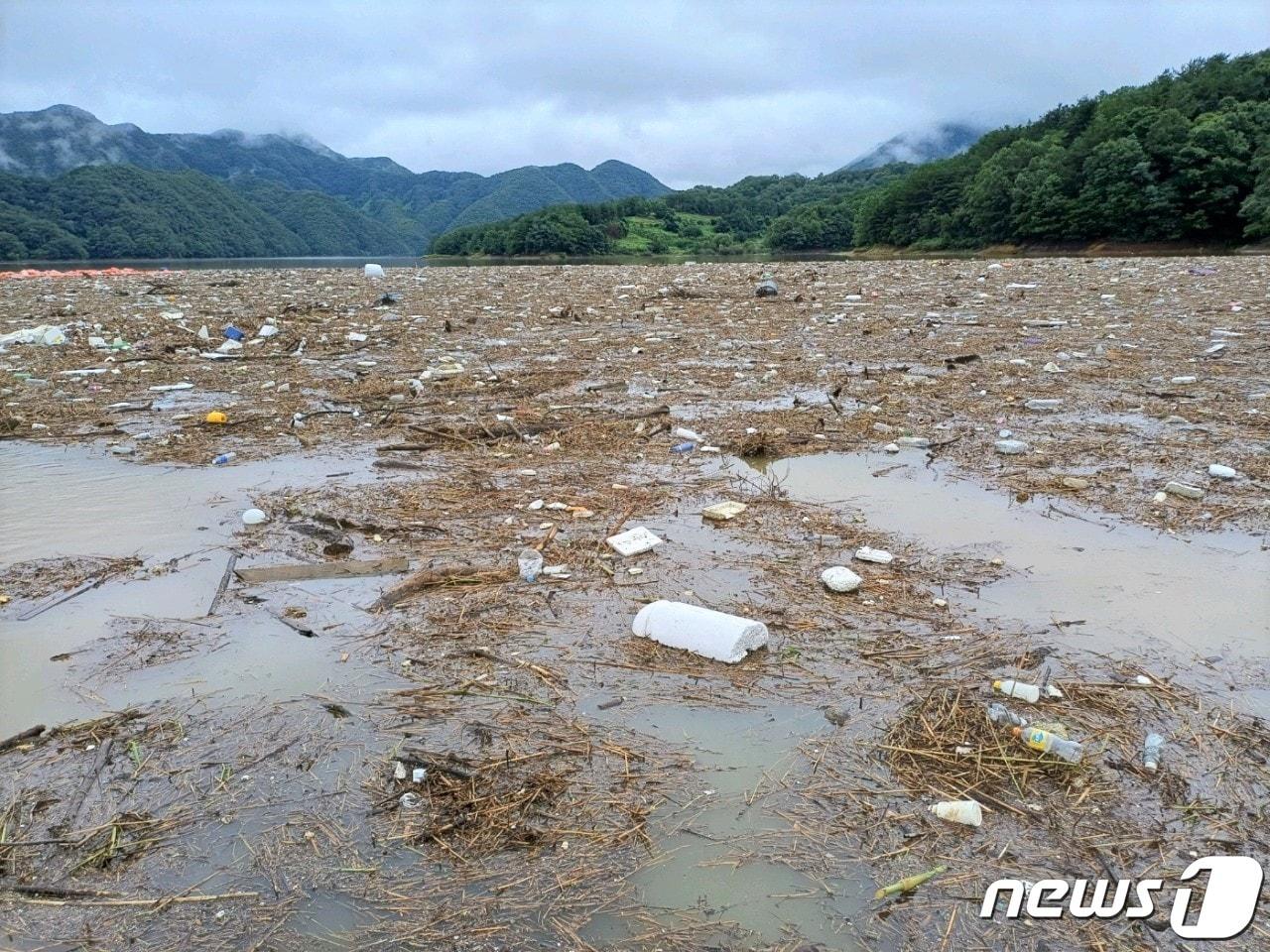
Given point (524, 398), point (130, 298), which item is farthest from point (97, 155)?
point (524, 398)

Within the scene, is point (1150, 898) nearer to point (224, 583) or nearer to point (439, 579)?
point (439, 579)

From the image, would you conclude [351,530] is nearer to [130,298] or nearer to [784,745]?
[784,745]

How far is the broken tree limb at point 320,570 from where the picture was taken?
3.27 m

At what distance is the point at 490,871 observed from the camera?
5.76ft

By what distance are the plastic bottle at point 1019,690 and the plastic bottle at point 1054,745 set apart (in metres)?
0.20

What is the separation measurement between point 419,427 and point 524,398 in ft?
3.91

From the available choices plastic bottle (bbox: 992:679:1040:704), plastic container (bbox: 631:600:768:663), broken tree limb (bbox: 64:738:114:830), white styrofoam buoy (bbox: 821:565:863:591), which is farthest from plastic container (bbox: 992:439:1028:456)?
broken tree limb (bbox: 64:738:114:830)

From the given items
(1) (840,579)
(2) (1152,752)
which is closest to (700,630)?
(1) (840,579)

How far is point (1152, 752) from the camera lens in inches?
82.4

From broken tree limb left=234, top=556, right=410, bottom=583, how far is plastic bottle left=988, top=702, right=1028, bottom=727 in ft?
7.69

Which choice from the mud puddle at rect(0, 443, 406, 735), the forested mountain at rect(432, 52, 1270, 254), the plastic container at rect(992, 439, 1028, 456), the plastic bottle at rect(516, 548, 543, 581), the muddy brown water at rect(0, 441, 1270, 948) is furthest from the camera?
the forested mountain at rect(432, 52, 1270, 254)

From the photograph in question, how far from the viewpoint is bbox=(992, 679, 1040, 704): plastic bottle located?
235 centimetres

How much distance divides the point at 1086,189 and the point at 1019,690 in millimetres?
53519

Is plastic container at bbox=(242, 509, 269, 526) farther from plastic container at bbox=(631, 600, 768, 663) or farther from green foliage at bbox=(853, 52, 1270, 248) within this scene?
green foliage at bbox=(853, 52, 1270, 248)
